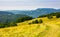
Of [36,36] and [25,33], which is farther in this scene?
[25,33]

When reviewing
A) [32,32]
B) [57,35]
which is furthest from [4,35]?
[57,35]

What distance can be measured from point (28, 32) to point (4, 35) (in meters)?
5.70

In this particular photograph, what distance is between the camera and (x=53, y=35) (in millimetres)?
35594

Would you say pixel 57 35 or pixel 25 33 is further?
pixel 25 33

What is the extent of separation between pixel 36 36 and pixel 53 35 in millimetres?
3610

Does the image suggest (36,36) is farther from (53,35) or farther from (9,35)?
(9,35)

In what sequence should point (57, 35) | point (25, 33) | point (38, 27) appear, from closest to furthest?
1. point (57, 35)
2. point (25, 33)
3. point (38, 27)

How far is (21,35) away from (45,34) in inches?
208

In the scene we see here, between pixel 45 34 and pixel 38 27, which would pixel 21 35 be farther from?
A: pixel 38 27

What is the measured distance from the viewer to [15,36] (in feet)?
119

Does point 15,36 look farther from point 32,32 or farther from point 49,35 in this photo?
point 49,35

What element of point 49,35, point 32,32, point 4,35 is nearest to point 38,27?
point 32,32

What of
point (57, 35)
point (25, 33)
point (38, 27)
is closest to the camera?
point (57, 35)

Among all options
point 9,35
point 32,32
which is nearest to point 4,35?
point 9,35
